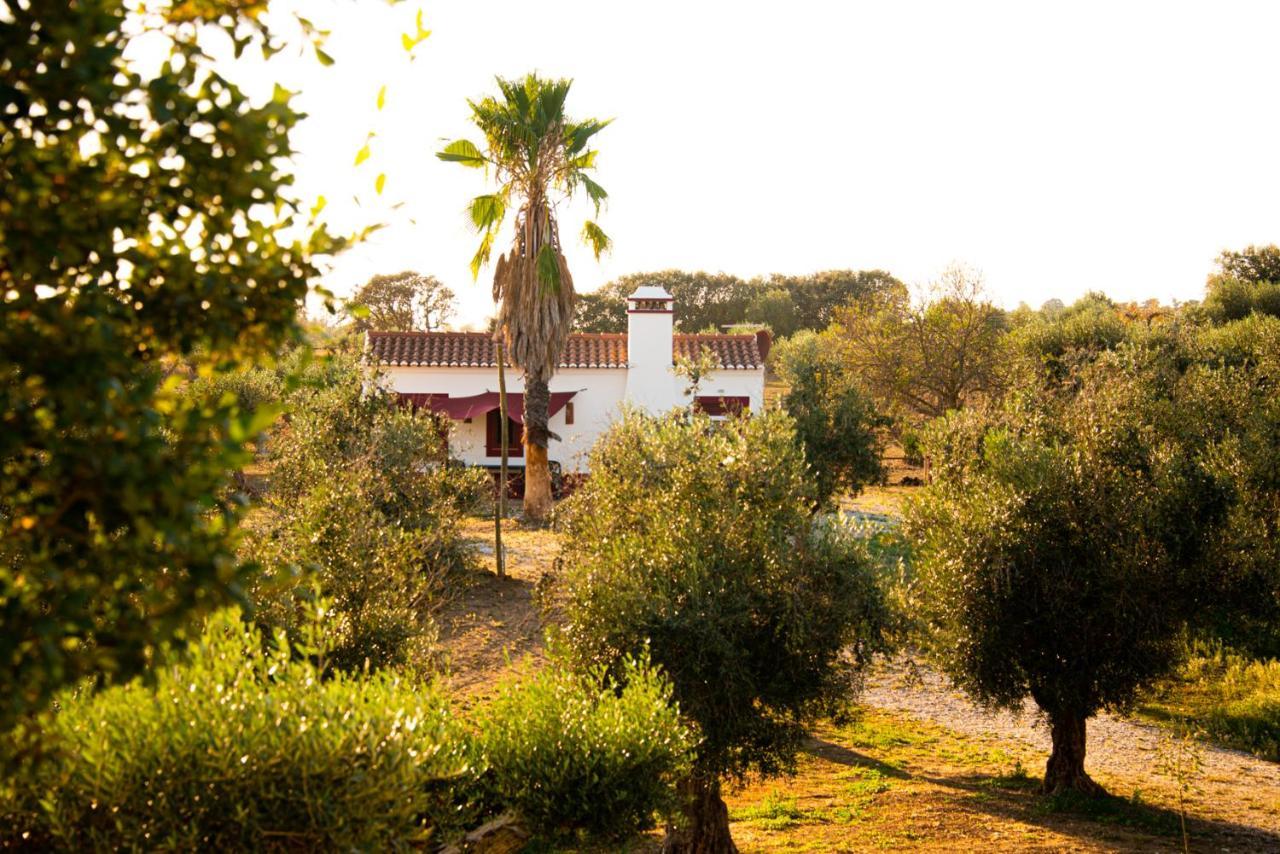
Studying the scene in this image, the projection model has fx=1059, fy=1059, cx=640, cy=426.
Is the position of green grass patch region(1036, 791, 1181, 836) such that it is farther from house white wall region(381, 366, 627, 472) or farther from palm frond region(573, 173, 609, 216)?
house white wall region(381, 366, 627, 472)

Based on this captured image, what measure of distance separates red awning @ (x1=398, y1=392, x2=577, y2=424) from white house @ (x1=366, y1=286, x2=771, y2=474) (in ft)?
0.11

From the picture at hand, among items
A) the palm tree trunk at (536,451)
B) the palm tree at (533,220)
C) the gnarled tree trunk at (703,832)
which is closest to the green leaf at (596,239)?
the palm tree at (533,220)

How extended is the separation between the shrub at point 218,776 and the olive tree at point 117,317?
1.40 meters

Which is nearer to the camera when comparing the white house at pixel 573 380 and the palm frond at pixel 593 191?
the palm frond at pixel 593 191

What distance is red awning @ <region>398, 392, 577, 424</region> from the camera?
34.3 metres

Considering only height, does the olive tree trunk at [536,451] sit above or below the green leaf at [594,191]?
below

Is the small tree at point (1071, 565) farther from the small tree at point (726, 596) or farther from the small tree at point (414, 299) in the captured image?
the small tree at point (414, 299)

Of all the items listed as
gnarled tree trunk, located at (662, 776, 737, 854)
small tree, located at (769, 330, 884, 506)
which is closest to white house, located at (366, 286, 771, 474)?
small tree, located at (769, 330, 884, 506)

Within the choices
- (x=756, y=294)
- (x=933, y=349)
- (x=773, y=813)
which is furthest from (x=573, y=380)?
(x=756, y=294)

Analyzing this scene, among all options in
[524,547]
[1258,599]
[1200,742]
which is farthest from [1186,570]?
[524,547]

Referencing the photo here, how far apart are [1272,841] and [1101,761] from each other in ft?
11.5

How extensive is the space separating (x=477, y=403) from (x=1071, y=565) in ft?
80.8

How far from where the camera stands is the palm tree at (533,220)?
87.0 ft

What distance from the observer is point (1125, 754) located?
16.3m
